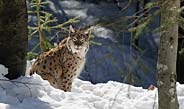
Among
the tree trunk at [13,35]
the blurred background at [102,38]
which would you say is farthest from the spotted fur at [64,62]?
the blurred background at [102,38]

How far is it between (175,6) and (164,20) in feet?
0.48

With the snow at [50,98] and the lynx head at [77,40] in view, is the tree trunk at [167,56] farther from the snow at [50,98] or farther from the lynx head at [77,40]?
the lynx head at [77,40]

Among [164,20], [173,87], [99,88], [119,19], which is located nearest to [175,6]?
[164,20]

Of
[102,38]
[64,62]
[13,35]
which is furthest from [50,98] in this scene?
[102,38]

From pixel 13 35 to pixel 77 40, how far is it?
1637 millimetres

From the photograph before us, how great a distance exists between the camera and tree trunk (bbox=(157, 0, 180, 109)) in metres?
3.95

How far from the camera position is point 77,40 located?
6.79m

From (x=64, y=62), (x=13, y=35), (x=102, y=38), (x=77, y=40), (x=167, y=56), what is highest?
(x=167, y=56)

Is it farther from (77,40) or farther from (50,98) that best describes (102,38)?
(50,98)

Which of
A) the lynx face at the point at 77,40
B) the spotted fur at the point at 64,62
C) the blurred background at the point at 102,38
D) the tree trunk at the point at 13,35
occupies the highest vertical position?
the tree trunk at the point at 13,35

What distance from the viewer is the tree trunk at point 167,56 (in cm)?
395

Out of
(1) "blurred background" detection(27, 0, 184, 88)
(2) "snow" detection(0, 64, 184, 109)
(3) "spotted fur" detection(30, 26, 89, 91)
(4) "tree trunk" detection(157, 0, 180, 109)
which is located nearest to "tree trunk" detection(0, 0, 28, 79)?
(2) "snow" detection(0, 64, 184, 109)

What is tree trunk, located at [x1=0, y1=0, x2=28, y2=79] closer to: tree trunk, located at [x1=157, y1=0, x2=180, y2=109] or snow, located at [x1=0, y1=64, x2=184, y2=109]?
snow, located at [x1=0, y1=64, x2=184, y2=109]

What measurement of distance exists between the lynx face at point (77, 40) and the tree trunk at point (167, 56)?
2639 mm
